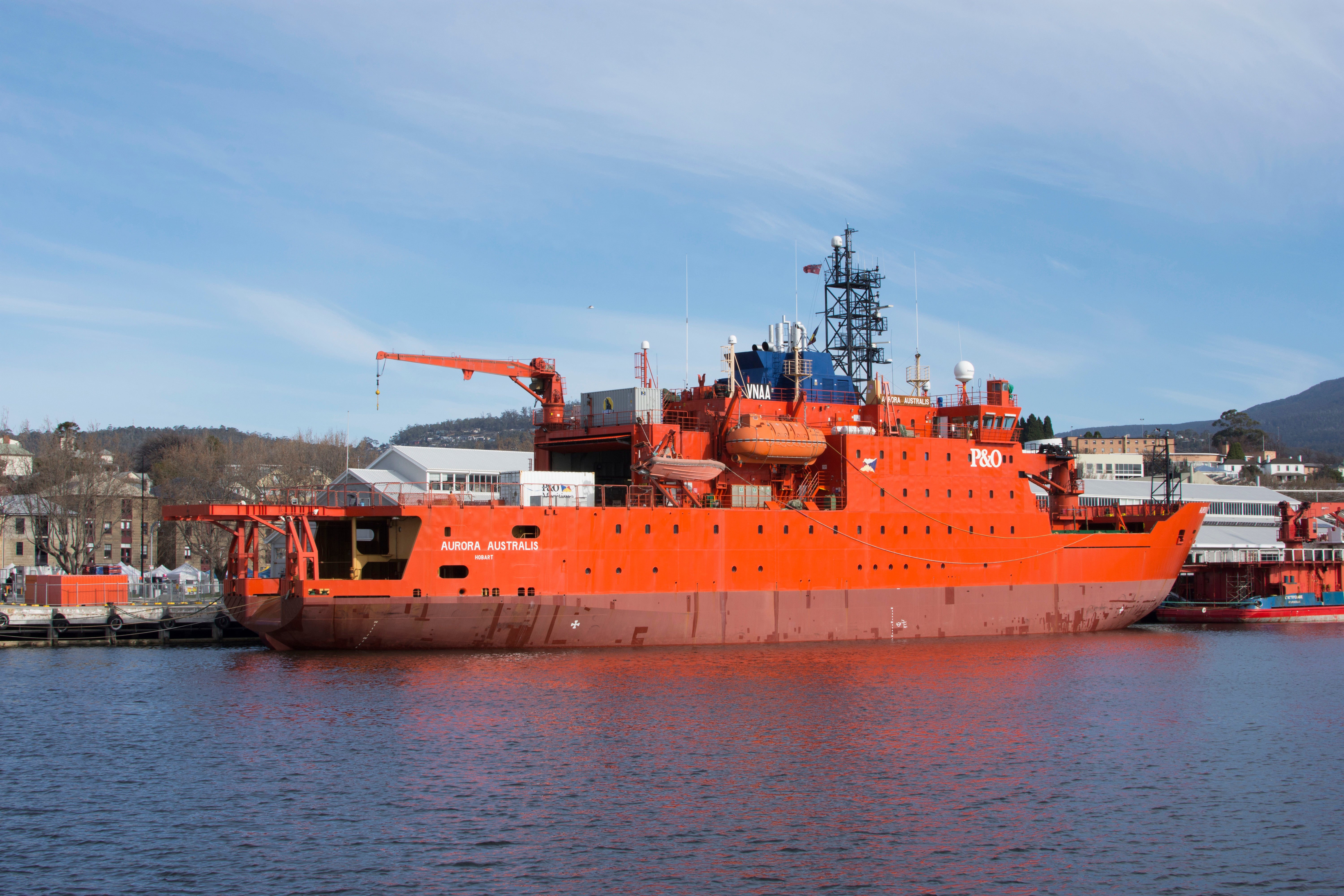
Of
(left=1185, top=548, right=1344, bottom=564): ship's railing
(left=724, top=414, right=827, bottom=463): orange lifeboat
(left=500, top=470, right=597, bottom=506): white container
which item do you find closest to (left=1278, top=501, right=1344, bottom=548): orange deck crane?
(left=1185, top=548, right=1344, bottom=564): ship's railing

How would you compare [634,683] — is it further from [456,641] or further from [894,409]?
[894,409]

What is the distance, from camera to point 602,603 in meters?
30.5

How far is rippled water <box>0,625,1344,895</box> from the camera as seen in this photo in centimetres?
1403

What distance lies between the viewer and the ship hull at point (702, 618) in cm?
2902

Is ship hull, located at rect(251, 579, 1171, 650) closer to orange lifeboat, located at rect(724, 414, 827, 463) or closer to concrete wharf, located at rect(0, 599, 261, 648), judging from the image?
orange lifeboat, located at rect(724, 414, 827, 463)

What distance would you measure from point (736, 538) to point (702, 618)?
97.2 inches

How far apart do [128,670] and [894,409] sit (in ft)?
77.0

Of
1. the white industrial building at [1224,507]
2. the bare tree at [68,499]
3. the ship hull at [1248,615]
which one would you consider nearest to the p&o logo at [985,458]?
the ship hull at [1248,615]

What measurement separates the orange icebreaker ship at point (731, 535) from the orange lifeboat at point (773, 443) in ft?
0.26

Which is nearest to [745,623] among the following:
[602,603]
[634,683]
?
[602,603]

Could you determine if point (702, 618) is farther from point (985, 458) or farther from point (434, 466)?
point (434, 466)

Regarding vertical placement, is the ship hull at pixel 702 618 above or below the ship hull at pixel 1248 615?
above

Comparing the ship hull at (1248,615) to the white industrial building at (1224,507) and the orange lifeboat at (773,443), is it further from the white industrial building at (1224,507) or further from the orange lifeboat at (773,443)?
the orange lifeboat at (773,443)

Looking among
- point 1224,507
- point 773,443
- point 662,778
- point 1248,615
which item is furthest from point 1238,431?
point 662,778
